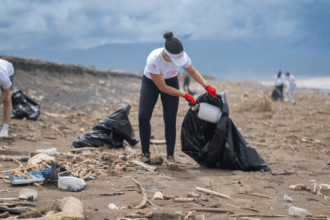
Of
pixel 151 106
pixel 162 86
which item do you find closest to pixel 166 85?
pixel 162 86

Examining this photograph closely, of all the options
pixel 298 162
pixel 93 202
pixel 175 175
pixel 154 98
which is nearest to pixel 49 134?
pixel 154 98

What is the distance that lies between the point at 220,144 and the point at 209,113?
16.7 inches

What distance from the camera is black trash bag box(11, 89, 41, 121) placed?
6125 millimetres

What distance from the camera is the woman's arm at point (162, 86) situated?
3.31 metres

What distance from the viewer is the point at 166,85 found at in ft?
11.1

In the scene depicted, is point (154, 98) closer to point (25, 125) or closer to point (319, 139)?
point (25, 125)

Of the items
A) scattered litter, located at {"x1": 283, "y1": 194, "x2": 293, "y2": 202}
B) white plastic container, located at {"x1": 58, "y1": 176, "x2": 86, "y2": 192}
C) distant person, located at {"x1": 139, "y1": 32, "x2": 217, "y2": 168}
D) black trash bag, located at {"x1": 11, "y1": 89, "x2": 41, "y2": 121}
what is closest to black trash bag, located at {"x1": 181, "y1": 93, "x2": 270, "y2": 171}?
distant person, located at {"x1": 139, "y1": 32, "x2": 217, "y2": 168}

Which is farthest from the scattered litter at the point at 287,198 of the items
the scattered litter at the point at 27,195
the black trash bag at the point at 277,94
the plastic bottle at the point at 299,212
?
the black trash bag at the point at 277,94

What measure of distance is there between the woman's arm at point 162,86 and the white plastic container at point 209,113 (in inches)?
14.6

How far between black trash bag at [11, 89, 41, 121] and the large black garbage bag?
101 inches

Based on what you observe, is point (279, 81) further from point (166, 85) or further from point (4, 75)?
point (4, 75)

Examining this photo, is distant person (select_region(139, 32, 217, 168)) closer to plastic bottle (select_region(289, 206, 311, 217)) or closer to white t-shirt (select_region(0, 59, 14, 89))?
plastic bottle (select_region(289, 206, 311, 217))

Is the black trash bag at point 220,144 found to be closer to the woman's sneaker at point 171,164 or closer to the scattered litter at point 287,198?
the woman's sneaker at point 171,164

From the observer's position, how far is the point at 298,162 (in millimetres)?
4176
